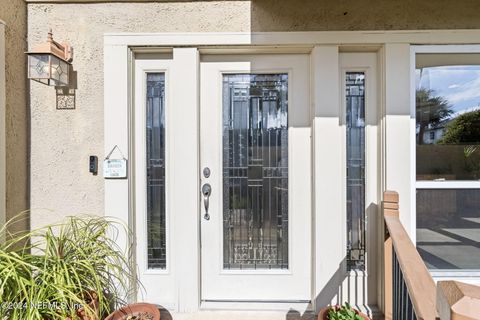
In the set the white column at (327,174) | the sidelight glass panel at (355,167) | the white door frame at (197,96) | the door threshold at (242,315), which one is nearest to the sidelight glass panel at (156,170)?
the white door frame at (197,96)

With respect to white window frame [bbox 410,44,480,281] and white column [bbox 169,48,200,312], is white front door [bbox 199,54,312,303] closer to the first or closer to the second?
white column [bbox 169,48,200,312]

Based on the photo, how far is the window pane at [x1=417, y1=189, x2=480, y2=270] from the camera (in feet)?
7.95

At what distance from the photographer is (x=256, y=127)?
8.25 ft

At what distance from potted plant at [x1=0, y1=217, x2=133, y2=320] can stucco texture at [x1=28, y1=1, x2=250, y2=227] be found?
21cm

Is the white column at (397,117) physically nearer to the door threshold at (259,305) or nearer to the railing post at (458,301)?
the door threshold at (259,305)

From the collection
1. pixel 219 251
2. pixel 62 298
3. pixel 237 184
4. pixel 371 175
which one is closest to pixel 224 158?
pixel 237 184

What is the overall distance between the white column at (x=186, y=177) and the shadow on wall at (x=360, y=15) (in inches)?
25.1

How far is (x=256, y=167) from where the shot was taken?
2.51 m

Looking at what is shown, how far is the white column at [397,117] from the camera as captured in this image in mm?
2338

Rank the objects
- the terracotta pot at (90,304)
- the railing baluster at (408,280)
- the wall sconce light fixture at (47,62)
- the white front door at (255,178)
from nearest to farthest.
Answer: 1. the railing baluster at (408,280)
2. the terracotta pot at (90,304)
3. the wall sconce light fixture at (47,62)
4. the white front door at (255,178)

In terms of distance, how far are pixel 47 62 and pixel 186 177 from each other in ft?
4.23

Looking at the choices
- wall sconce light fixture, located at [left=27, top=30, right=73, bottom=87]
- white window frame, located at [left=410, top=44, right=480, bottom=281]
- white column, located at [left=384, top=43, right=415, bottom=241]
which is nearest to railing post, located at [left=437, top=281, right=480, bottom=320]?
white column, located at [left=384, top=43, right=415, bottom=241]

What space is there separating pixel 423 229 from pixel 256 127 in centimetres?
158

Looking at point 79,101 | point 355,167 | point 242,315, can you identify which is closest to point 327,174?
point 355,167
